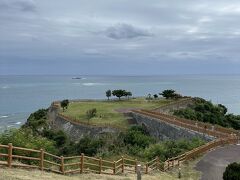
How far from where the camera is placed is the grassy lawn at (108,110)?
7050 centimetres

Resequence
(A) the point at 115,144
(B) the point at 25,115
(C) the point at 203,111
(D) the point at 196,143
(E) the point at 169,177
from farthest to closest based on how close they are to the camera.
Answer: (B) the point at 25,115, (C) the point at 203,111, (A) the point at 115,144, (D) the point at 196,143, (E) the point at 169,177

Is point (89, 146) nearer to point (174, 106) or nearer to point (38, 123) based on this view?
point (174, 106)

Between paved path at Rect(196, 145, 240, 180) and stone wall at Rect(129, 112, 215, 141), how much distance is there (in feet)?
18.9

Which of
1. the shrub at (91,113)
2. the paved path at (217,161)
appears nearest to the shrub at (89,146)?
the shrub at (91,113)

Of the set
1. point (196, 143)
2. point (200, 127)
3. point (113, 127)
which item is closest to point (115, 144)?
point (113, 127)

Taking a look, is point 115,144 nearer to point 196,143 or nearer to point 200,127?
point 200,127

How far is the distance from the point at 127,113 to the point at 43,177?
5714cm

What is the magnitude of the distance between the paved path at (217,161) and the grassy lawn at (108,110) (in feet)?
95.8

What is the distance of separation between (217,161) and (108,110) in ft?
157

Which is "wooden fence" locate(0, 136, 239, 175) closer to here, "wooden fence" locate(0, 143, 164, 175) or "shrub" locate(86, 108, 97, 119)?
"wooden fence" locate(0, 143, 164, 175)

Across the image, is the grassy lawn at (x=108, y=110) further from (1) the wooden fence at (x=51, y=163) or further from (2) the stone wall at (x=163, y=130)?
(1) the wooden fence at (x=51, y=163)

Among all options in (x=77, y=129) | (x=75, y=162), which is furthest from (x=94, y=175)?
(x=77, y=129)

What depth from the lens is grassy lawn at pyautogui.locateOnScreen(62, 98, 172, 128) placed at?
7050cm

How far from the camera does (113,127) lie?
211ft
